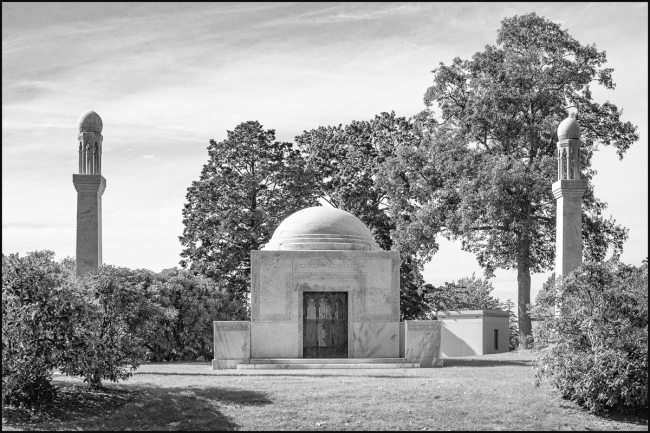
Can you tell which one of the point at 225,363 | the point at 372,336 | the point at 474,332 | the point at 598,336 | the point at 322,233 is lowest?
the point at 474,332

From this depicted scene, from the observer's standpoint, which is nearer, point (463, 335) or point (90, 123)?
point (90, 123)

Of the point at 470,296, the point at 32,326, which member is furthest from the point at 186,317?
the point at 470,296

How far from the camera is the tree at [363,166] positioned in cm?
3853

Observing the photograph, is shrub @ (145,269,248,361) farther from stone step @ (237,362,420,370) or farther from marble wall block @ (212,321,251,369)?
stone step @ (237,362,420,370)

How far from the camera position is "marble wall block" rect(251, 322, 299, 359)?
923 inches

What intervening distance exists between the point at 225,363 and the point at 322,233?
479 cm

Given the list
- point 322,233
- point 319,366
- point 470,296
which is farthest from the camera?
point 470,296

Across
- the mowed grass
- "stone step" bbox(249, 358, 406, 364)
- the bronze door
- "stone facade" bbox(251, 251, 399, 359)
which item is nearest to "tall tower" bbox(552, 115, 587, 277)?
"stone facade" bbox(251, 251, 399, 359)

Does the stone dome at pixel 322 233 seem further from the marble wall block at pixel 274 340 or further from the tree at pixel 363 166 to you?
the tree at pixel 363 166

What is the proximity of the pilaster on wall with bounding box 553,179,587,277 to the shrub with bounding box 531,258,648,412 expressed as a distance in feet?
18.1

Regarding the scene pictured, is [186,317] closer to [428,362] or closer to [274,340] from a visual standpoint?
[274,340]

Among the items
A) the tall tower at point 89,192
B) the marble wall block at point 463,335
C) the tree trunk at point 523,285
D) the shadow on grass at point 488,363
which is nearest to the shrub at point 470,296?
the marble wall block at point 463,335

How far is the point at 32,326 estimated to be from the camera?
1468 cm

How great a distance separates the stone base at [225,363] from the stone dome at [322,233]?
3625 mm
